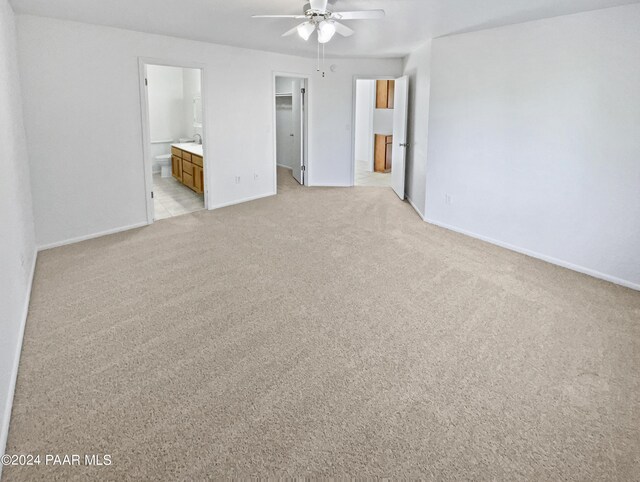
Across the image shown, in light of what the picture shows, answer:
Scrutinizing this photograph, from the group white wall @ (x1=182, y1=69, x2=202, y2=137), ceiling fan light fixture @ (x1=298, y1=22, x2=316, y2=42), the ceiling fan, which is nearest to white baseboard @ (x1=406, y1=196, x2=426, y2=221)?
the ceiling fan

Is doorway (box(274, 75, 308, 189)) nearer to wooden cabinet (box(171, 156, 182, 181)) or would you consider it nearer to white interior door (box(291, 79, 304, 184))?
white interior door (box(291, 79, 304, 184))

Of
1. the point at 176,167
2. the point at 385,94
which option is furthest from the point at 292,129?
the point at 176,167

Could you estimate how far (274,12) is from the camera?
4.08m

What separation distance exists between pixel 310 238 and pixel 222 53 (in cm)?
310

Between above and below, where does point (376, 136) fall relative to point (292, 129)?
below

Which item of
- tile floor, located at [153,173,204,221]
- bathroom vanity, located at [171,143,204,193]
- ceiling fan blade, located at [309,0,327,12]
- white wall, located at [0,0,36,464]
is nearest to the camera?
white wall, located at [0,0,36,464]

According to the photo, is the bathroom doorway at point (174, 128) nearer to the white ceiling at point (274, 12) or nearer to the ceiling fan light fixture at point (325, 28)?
the white ceiling at point (274, 12)

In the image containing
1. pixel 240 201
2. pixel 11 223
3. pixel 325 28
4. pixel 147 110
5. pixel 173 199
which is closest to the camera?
pixel 11 223

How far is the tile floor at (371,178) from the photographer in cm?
869

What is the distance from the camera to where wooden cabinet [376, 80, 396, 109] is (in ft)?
33.3

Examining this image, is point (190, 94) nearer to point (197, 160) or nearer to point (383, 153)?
point (197, 160)

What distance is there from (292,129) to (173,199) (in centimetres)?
352

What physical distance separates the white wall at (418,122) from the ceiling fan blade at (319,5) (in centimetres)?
251

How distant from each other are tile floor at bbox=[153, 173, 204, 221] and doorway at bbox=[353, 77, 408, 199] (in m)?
3.08
